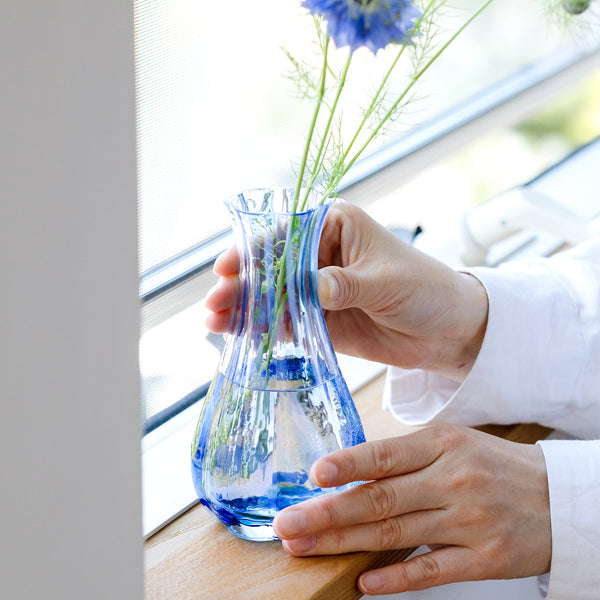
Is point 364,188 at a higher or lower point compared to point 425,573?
higher

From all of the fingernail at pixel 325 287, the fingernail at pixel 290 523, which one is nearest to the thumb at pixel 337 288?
the fingernail at pixel 325 287

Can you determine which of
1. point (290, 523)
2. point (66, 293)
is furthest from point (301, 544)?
point (66, 293)

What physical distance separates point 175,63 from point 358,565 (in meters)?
0.34

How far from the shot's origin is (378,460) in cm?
40

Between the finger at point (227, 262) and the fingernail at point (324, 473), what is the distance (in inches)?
5.4

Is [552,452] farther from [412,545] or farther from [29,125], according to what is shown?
[29,125]

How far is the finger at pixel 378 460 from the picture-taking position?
15.1 inches

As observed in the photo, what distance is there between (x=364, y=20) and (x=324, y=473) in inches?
8.1

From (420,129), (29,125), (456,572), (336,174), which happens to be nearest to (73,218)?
(29,125)

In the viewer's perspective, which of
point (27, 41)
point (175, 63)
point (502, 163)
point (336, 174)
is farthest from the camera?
point (502, 163)

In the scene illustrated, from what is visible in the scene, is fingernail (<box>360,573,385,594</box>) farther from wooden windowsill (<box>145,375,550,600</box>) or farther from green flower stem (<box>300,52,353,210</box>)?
green flower stem (<box>300,52,353,210</box>)

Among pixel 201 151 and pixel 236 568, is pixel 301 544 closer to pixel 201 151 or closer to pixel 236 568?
pixel 236 568

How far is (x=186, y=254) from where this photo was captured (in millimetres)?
597

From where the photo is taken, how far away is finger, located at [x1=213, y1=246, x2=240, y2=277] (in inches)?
18.5
